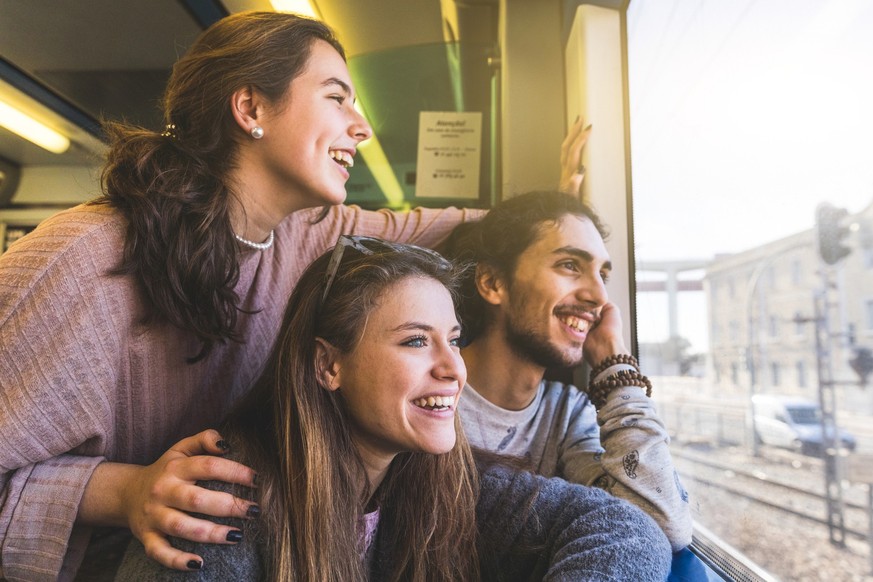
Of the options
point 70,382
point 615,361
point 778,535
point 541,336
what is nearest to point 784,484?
point 778,535

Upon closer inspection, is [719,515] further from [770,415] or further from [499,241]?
[499,241]

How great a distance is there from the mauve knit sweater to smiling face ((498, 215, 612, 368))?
67cm

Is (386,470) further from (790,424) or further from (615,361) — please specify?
(790,424)

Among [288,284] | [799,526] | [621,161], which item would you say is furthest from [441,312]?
[621,161]

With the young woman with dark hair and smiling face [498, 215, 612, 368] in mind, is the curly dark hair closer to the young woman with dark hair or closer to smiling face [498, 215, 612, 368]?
smiling face [498, 215, 612, 368]

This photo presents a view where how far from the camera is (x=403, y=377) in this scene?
1008 millimetres

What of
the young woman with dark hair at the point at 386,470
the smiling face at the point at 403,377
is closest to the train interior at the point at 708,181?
the young woman with dark hair at the point at 386,470

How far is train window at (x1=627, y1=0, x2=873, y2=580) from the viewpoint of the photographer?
75 centimetres

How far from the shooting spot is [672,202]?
142 cm

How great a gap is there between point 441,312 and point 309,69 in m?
0.59

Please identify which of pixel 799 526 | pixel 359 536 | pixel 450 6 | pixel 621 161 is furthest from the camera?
pixel 450 6

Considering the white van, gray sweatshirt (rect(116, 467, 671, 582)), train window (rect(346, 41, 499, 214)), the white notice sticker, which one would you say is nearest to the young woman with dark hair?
gray sweatshirt (rect(116, 467, 671, 582))

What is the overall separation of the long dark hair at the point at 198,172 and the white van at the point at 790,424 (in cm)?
96

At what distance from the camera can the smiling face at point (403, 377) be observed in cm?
101
